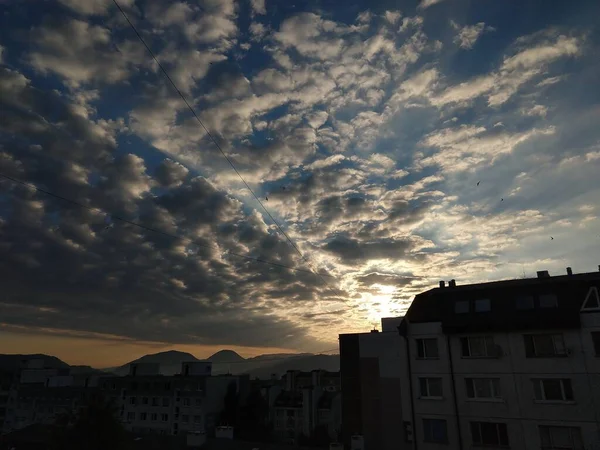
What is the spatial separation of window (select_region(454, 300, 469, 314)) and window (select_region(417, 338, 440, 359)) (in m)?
3.22

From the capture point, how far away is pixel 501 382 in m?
31.4

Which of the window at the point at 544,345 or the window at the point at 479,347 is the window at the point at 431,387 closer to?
the window at the point at 479,347

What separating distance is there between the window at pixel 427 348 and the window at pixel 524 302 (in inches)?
289

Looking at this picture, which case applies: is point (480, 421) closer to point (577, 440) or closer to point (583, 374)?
point (577, 440)

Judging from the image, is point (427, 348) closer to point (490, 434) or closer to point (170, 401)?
point (490, 434)

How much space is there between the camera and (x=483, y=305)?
113ft

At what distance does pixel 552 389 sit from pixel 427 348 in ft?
30.9

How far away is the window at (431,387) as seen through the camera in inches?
1344

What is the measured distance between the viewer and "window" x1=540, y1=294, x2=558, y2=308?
31.2m

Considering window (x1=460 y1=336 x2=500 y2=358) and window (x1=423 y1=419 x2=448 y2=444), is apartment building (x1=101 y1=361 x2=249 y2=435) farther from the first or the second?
window (x1=460 y1=336 x2=500 y2=358)

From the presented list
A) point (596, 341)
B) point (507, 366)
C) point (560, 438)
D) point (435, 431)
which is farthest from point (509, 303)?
point (435, 431)

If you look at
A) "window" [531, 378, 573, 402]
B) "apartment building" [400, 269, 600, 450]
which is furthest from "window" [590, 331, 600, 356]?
"window" [531, 378, 573, 402]

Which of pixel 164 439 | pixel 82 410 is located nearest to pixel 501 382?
pixel 82 410

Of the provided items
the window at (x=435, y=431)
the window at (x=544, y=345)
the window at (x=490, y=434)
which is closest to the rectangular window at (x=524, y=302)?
the window at (x=544, y=345)
